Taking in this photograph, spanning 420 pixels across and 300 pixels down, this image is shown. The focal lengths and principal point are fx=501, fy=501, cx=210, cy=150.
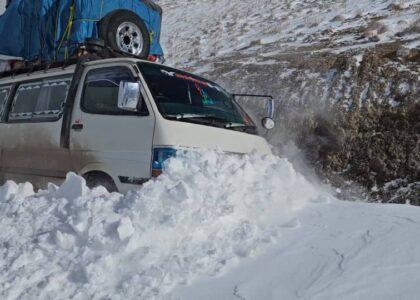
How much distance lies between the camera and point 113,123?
16.8ft

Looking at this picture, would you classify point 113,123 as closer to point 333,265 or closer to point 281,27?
point 333,265

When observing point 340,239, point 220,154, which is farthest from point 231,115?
point 340,239

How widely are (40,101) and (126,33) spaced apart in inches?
69.8

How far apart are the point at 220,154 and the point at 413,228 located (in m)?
1.79

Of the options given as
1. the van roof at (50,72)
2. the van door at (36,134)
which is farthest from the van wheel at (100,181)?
the van roof at (50,72)

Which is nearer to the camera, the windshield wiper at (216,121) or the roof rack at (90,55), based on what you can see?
the windshield wiper at (216,121)

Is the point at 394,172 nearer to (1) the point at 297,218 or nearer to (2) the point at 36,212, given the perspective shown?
(1) the point at 297,218

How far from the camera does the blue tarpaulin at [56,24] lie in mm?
7188

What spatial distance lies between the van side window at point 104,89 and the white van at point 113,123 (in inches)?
0.5

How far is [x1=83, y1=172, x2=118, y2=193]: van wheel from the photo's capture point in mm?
5094

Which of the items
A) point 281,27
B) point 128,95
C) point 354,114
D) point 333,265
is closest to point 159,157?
point 128,95

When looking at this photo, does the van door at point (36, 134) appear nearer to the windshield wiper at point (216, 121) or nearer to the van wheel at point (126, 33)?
the van wheel at point (126, 33)

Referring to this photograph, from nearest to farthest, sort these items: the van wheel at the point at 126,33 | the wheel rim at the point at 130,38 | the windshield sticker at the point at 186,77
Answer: the windshield sticker at the point at 186,77
the van wheel at the point at 126,33
the wheel rim at the point at 130,38

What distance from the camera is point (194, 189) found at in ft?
13.6
